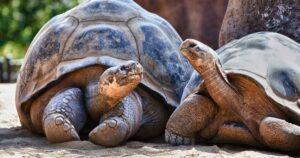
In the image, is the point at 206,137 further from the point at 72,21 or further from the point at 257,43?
the point at 72,21

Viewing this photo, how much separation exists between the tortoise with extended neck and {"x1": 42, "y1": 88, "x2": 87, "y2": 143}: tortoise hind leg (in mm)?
514

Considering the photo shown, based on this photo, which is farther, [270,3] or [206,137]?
[270,3]

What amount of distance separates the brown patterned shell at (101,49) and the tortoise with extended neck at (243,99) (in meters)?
0.43

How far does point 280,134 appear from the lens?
3609mm

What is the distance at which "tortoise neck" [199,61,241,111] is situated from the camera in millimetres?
3787

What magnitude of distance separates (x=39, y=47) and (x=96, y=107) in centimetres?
71

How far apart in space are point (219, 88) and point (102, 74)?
25.3 inches

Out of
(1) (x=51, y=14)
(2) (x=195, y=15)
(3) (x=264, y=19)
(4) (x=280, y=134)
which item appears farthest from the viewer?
(1) (x=51, y=14)

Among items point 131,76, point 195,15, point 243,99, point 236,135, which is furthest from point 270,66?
point 195,15

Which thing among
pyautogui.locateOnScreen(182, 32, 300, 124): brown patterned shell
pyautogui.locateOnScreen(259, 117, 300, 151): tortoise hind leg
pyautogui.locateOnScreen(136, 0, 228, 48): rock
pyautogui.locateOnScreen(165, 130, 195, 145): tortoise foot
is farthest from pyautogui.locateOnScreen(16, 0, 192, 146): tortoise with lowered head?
pyautogui.locateOnScreen(136, 0, 228, 48): rock

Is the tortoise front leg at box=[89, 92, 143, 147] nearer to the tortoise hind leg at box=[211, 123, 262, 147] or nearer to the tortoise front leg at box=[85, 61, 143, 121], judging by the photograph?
the tortoise front leg at box=[85, 61, 143, 121]

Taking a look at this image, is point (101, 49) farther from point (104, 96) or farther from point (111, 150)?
point (111, 150)

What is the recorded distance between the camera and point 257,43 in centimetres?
412

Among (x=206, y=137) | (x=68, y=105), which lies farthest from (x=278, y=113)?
(x=68, y=105)
